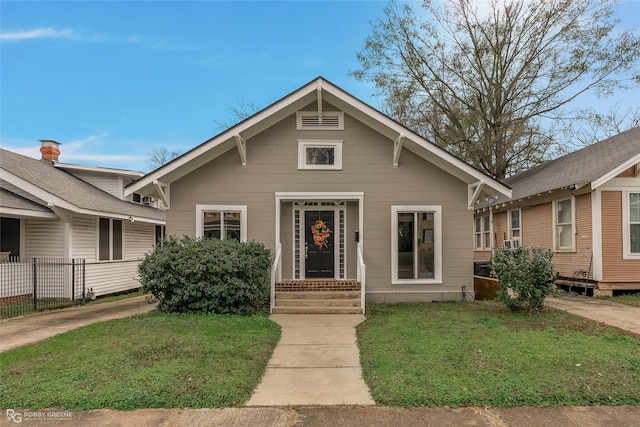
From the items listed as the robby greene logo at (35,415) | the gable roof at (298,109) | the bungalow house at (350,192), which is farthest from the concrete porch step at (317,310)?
the robby greene logo at (35,415)

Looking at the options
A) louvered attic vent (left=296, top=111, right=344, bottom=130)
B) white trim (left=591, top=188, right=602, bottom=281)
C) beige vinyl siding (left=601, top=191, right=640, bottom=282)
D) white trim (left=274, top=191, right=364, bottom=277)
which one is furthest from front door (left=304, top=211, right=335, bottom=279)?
beige vinyl siding (left=601, top=191, right=640, bottom=282)

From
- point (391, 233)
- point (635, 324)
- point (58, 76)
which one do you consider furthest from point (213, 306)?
point (58, 76)

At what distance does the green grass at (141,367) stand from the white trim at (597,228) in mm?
9249

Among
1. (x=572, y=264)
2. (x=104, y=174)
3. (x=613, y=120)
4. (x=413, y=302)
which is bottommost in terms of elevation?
(x=413, y=302)

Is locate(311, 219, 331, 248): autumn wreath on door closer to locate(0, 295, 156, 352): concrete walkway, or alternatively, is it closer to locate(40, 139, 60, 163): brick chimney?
locate(0, 295, 156, 352): concrete walkway

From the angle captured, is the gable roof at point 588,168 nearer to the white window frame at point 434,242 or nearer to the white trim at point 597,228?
the white trim at point 597,228

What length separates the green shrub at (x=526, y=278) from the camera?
299 inches

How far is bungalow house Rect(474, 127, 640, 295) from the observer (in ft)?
34.2

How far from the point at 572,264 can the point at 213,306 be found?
10.6 meters

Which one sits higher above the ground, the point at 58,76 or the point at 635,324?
the point at 58,76

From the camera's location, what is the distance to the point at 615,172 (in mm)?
10016

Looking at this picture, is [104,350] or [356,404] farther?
[104,350]

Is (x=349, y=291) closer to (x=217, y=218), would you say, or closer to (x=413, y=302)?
(x=413, y=302)

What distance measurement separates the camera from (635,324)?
7.16m
